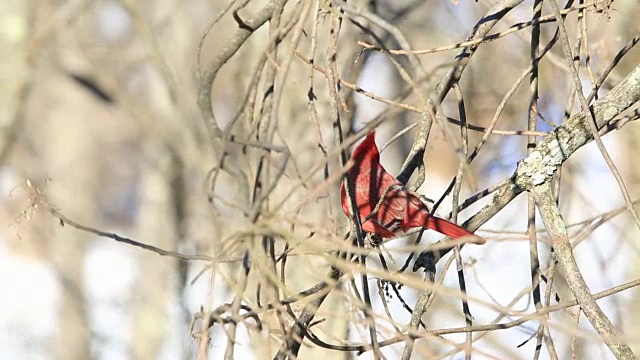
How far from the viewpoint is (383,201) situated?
2.27 meters

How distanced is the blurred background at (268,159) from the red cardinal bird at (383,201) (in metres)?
0.17

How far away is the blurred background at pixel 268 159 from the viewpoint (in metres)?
1.62

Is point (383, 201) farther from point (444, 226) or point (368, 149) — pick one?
point (368, 149)

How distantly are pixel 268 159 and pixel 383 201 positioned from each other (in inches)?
35.5

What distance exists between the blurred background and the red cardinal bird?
167mm

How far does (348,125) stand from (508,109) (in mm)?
1422

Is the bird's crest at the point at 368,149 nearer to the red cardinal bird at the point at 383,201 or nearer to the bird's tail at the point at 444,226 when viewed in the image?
the red cardinal bird at the point at 383,201

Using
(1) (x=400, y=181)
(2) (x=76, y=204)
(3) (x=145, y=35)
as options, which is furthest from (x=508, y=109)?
(2) (x=76, y=204)

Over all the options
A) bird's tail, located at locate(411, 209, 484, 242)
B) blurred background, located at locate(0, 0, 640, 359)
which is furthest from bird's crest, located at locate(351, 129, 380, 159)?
bird's tail, located at locate(411, 209, 484, 242)

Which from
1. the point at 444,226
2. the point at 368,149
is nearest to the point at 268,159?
the point at 444,226

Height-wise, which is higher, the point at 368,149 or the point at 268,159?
the point at 368,149

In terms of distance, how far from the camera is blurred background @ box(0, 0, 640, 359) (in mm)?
1617

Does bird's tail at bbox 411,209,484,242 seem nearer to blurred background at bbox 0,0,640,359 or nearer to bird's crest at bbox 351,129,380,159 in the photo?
blurred background at bbox 0,0,640,359

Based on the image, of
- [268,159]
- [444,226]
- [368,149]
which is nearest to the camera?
[268,159]
